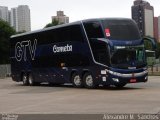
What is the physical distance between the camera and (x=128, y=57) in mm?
25438

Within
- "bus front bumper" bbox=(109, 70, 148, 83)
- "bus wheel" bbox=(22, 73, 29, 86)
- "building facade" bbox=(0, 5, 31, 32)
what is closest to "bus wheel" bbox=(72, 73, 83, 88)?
"bus front bumper" bbox=(109, 70, 148, 83)

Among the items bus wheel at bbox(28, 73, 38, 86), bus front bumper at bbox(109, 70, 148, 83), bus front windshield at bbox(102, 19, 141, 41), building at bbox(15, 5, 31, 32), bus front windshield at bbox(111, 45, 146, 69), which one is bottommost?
bus wheel at bbox(28, 73, 38, 86)

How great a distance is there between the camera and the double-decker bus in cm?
2509

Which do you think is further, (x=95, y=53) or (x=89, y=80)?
(x=89, y=80)

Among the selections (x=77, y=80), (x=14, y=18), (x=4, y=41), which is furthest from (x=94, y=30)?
(x=14, y=18)

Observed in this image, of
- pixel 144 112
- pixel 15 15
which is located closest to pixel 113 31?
pixel 144 112

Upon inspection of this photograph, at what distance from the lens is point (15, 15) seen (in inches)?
4943

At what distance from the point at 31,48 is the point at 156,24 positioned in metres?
110

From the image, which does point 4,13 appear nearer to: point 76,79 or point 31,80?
point 31,80

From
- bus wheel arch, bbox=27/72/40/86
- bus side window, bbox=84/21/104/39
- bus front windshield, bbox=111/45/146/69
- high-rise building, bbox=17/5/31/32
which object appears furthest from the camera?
high-rise building, bbox=17/5/31/32

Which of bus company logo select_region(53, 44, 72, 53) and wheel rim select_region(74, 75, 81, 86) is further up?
bus company logo select_region(53, 44, 72, 53)

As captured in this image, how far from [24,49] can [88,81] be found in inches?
365

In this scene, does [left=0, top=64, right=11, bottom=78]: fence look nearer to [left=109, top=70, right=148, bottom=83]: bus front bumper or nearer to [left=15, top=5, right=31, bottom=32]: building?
[left=109, top=70, right=148, bottom=83]: bus front bumper

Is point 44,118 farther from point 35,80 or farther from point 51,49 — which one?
point 35,80
